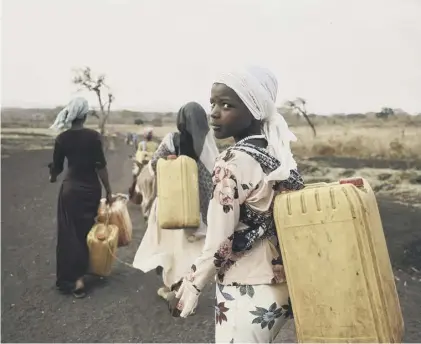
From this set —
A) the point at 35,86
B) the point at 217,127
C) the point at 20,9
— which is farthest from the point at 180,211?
the point at 20,9

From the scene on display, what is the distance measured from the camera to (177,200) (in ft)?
8.67

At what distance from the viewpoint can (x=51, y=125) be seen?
356 centimetres

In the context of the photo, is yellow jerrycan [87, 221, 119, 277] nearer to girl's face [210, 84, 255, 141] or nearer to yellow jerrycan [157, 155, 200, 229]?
yellow jerrycan [157, 155, 200, 229]

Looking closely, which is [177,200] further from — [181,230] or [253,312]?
[253,312]

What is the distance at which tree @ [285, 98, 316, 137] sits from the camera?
10.6 feet

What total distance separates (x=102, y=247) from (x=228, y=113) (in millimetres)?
1948

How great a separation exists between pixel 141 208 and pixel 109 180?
0.80 feet

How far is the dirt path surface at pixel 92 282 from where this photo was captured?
2982mm

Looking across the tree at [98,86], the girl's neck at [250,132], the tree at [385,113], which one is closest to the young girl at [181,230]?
the tree at [98,86]

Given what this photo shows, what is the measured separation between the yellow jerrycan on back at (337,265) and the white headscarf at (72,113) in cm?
215

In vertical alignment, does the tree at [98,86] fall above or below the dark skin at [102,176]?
above

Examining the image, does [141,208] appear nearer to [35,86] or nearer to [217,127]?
[35,86]

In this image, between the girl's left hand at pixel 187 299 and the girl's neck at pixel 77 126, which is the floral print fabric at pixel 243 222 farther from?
the girl's neck at pixel 77 126

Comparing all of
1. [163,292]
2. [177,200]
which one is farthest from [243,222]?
[163,292]
